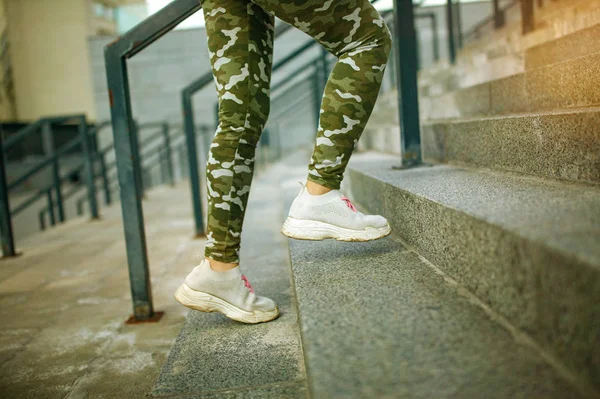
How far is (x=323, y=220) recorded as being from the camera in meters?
1.11

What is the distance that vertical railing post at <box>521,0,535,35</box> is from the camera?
9.29 ft

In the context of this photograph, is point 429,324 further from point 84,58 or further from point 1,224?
point 84,58

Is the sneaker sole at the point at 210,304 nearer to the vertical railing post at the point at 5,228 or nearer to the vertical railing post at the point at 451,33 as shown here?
the vertical railing post at the point at 5,228

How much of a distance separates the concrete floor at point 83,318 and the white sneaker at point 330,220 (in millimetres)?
509

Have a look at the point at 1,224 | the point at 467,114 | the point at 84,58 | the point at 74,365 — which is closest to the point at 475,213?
the point at 74,365

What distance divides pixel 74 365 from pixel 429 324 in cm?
97

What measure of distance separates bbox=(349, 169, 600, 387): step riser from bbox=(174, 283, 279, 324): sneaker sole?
1.43 ft

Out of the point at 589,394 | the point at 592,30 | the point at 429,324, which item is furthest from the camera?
the point at 592,30

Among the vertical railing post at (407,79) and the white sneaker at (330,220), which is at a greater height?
the vertical railing post at (407,79)

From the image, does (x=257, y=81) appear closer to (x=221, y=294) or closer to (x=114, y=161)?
(x=221, y=294)

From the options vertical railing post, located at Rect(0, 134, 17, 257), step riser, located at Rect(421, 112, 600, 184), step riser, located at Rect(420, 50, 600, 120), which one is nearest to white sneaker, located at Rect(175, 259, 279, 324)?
step riser, located at Rect(421, 112, 600, 184)

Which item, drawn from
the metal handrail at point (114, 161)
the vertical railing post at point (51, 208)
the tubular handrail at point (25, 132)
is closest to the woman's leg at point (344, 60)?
the tubular handrail at point (25, 132)

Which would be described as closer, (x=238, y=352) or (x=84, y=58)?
(x=238, y=352)

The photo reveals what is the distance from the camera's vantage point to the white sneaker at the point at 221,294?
3.54ft
